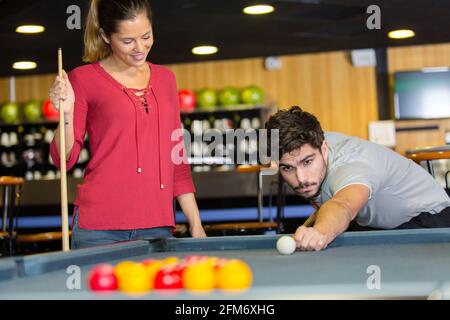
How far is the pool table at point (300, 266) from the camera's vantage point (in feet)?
4.47

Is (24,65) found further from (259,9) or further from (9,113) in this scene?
(259,9)

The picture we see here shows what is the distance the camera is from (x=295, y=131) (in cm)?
250

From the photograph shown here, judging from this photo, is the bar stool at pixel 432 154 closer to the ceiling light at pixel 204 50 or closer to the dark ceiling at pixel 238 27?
the dark ceiling at pixel 238 27

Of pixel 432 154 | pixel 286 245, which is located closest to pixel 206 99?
pixel 432 154

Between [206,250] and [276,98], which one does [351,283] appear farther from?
[276,98]

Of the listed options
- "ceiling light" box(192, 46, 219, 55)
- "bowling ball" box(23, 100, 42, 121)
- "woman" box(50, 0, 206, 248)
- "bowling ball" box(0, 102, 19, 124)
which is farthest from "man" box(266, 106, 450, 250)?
"bowling ball" box(0, 102, 19, 124)

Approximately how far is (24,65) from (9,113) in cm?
75

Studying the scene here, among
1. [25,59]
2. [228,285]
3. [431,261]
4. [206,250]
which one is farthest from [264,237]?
[25,59]

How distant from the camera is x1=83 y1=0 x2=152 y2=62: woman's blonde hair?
251cm

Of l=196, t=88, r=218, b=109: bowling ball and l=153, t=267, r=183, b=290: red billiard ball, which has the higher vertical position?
l=196, t=88, r=218, b=109: bowling ball

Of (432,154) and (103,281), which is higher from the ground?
(432,154)

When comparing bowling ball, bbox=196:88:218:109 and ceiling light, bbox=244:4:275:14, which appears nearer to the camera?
ceiling light, bbox=244:4:275:14

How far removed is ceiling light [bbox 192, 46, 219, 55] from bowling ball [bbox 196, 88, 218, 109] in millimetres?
515

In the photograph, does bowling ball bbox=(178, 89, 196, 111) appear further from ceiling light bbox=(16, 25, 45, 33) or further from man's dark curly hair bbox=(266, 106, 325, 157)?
man's dark curly hair bbox=(266, 106, 325, 157)
